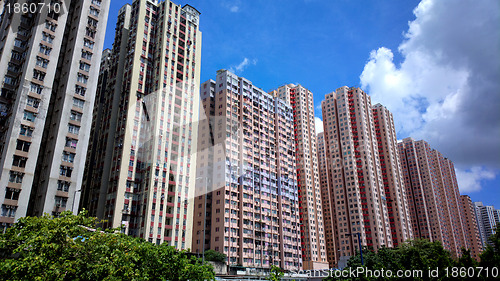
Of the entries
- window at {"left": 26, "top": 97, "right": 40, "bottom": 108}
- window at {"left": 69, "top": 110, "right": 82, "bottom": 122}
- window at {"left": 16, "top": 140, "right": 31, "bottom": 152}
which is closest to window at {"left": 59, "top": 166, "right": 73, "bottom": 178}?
window at {"left": 16, "top": 140, "right": 31, "bottom": 152}

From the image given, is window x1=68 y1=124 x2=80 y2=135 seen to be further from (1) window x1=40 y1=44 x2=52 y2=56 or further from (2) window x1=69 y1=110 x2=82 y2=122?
(1) window x1=40 y1=44 x2=52 y2=56

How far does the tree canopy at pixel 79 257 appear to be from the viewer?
17531 mm

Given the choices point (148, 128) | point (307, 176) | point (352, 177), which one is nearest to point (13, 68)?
point (148, 128)

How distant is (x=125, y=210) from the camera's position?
193 ft

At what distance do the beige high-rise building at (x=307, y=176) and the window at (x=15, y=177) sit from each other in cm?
7780

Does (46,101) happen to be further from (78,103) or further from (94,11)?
(94,11)

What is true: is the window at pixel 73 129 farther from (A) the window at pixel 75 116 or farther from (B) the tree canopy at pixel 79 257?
(B) the tree canopy at pixel 79 257

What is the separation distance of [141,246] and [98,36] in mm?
48775

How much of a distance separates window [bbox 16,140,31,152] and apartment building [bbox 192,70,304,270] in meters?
34.8

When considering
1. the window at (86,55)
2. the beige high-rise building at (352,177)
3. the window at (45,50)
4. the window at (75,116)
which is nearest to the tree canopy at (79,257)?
the window at (75,116)

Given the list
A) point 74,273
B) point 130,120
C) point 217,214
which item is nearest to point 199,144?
point 217,214

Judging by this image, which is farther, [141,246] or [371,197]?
[371,197]

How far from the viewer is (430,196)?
147 meters

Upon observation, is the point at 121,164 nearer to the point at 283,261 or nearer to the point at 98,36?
the point at 98,36
